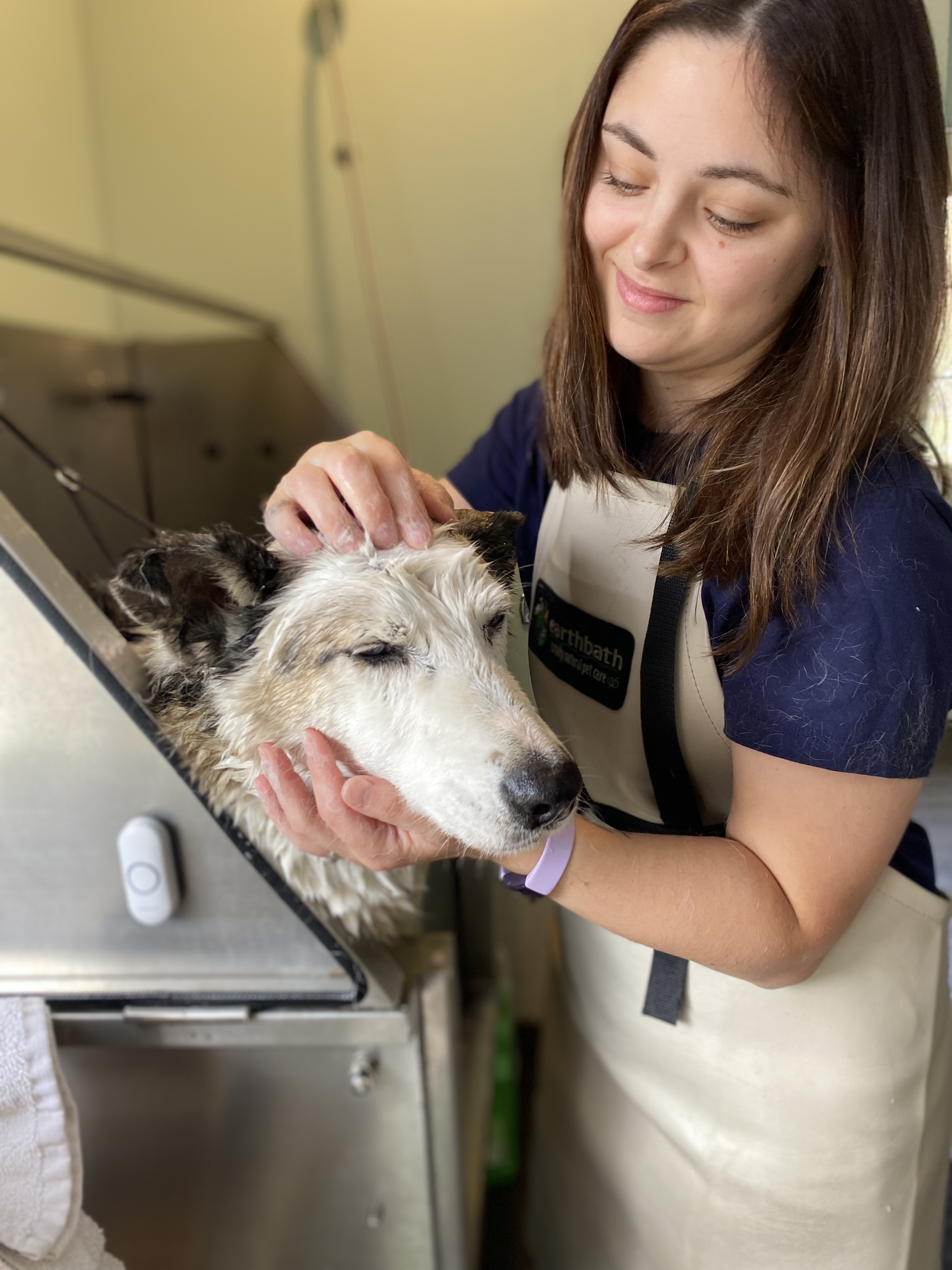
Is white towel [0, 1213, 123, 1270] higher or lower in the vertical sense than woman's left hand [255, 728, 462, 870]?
lower

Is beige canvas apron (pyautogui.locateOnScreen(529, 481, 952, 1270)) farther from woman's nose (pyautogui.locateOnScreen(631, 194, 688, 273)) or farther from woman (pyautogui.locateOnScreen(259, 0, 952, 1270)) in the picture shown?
woman's nose (pyautogui.locateOnScreen(631, 194, 688, 273))

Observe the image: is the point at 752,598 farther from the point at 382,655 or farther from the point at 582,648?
the point at 382,655

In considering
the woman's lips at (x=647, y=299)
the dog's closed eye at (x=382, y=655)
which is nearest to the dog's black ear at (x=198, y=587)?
the dog's closed eye at (x=382, y=655)

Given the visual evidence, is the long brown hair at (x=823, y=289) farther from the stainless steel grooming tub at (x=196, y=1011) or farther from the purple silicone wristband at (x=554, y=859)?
the stainless steel grooming tub at (x=196, y=1011)

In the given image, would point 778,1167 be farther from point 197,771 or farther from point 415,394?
point 415,394

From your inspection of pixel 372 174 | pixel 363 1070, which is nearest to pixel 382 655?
pixel 363 1070

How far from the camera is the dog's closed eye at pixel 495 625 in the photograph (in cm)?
77

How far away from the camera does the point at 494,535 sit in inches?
31.9

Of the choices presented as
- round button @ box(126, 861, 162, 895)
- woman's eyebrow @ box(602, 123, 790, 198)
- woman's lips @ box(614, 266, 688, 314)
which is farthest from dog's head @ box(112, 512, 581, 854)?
woman's eyebrow @ box(602, 123, 790, 198)

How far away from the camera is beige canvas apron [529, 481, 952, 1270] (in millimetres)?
781

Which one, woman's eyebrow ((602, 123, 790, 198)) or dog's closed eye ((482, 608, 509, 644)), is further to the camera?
dog's closed eye ((482, 608, 509, 644))

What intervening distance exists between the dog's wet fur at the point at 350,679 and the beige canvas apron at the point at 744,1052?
4.8 inches

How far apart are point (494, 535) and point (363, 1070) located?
0.55 m

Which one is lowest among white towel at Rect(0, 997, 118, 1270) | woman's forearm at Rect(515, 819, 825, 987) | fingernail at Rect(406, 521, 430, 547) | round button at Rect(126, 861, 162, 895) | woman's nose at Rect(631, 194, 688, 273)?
white towel at Rect(0, 997, 118, 1270)
